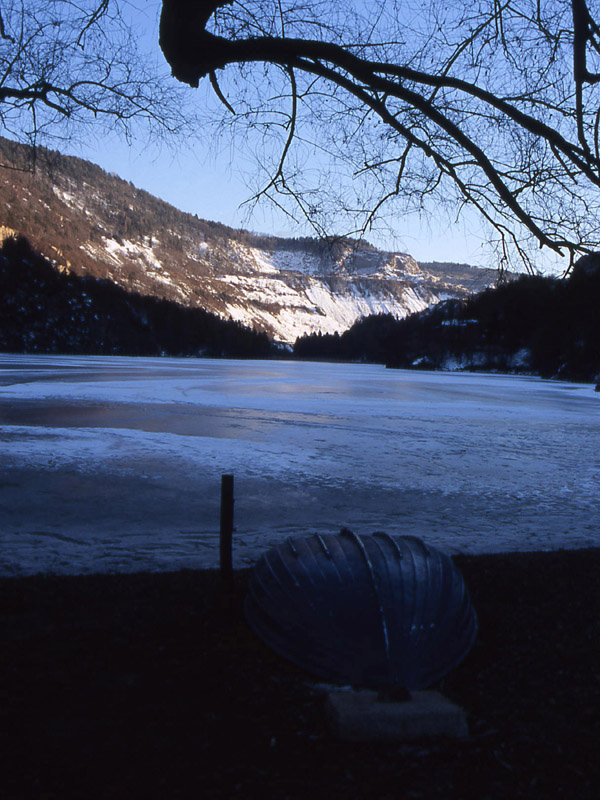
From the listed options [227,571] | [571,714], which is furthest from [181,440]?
[571,714]

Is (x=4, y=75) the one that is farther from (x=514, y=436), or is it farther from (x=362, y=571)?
(x=514, y=436)

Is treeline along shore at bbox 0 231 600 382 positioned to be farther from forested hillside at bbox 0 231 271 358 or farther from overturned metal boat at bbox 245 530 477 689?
overturned metal boat at bbox 245 530 477 689

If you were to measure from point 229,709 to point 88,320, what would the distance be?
12820 centimetres

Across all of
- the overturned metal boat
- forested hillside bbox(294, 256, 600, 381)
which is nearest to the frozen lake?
the overturned metal boat

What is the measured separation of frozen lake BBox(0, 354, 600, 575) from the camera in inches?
222

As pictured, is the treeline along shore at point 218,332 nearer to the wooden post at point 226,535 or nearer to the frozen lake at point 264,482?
the frozen lake at point 264,482

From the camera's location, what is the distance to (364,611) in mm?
3133

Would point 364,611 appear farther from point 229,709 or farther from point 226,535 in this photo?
point 226,535

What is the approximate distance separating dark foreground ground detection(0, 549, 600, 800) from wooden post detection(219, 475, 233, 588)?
17cm

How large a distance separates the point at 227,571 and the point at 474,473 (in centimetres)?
628

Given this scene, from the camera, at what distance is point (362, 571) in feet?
11.0

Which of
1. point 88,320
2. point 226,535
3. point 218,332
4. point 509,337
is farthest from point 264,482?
point 218,332

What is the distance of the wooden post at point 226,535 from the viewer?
357 cm

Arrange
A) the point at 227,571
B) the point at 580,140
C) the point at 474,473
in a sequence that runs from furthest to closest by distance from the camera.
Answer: the point at 474,473, the point at 580,140, the point at 227,571
